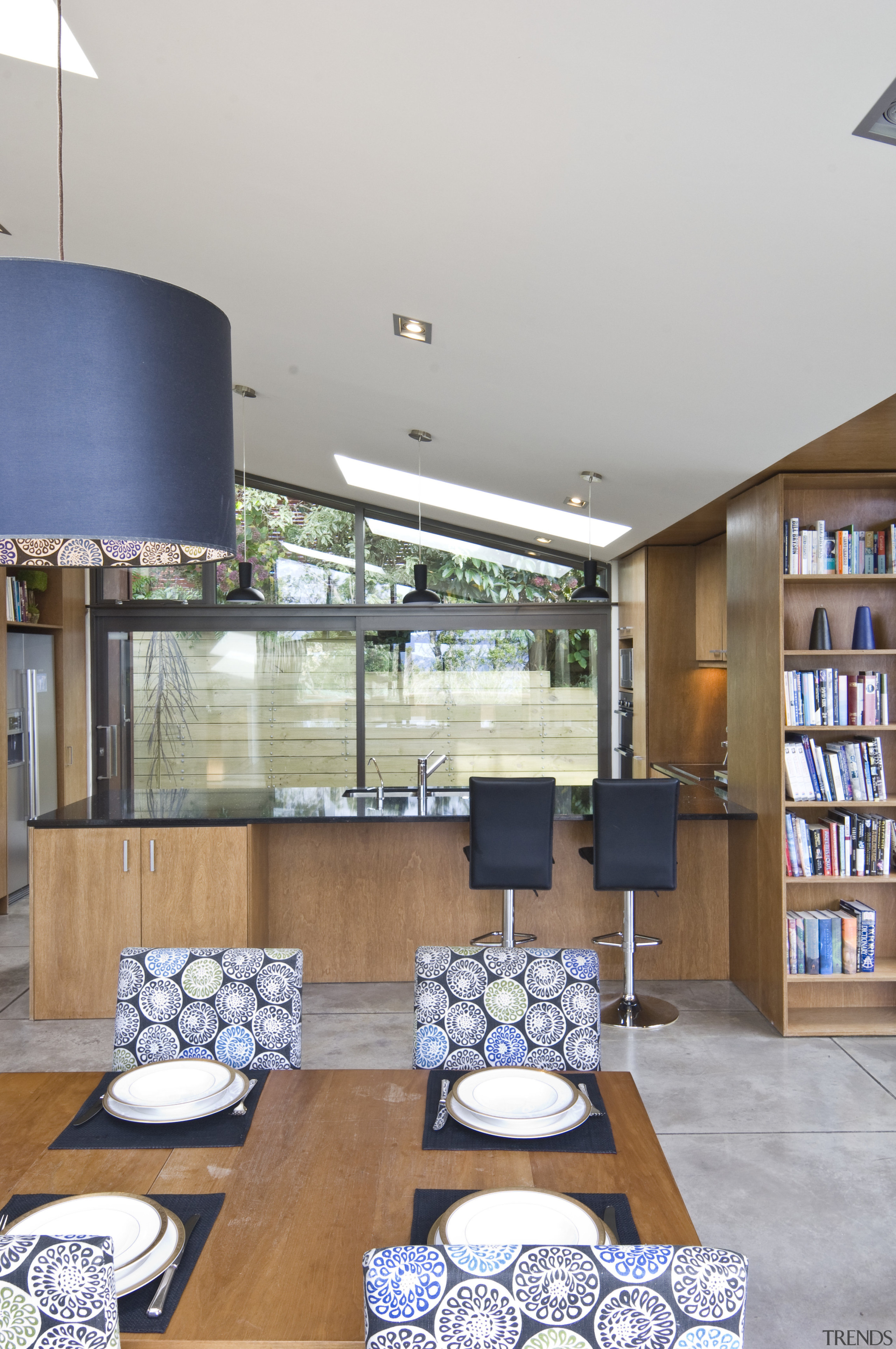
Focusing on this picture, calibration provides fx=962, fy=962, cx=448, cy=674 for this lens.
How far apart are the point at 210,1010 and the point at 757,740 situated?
9.62 ft

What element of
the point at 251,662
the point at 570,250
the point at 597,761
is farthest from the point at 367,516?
the point at 570,250

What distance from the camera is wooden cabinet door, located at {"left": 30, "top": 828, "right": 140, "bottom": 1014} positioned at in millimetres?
4289

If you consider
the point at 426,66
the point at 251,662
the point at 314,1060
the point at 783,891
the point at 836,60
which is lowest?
the point at 314,1060

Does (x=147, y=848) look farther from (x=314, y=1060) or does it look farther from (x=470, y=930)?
(x=470, y=930)

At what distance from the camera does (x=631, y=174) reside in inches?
81.4

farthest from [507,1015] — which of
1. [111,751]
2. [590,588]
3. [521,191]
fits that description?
[111,751]

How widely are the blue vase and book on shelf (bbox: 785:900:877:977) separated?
114 centimetres

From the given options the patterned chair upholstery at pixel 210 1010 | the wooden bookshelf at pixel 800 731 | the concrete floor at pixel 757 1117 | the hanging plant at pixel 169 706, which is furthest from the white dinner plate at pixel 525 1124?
the hanging plant at pixel 169 706

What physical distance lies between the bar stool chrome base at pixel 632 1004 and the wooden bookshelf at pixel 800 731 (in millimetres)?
461

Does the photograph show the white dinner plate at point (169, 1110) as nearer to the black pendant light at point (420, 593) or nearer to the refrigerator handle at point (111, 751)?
the black pendant light at point (420, 593)

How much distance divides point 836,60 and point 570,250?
3.11 ft

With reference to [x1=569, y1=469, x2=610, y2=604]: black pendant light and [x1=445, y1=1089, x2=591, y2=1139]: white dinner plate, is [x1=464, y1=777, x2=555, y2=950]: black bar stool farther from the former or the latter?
[x1=445, y1=1089, x2=591, y2=1139]: white dinner plate

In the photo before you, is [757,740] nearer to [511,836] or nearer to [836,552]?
[836,552]

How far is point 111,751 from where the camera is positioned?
25.2 feet
